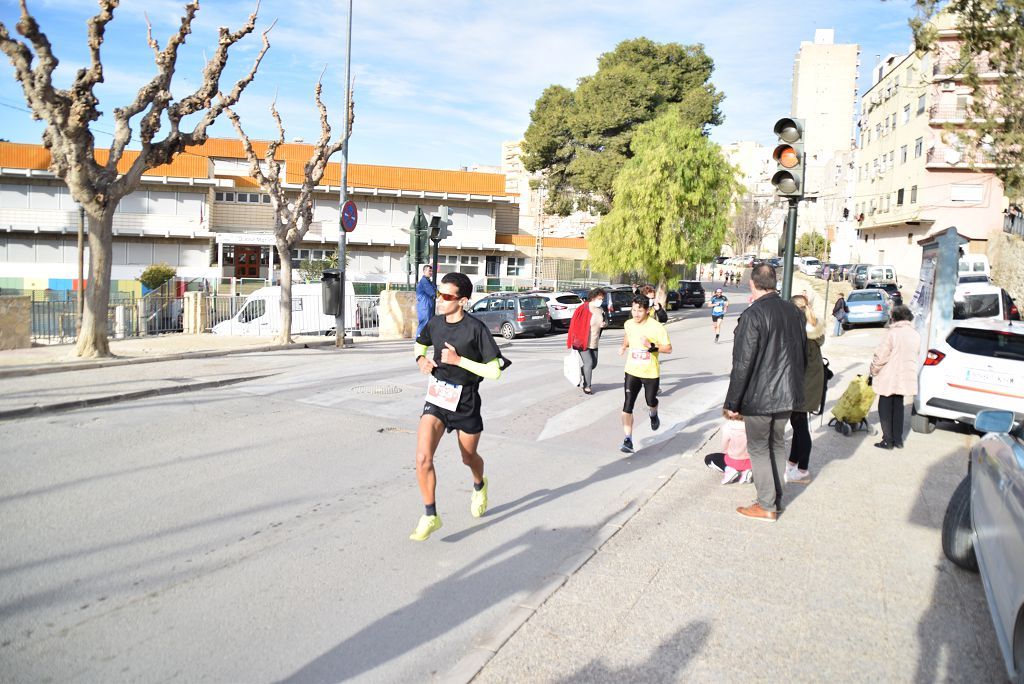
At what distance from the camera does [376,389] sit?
12.0 meters

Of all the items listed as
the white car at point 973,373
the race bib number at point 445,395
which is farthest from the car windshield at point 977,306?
the race bib number at point 445,395

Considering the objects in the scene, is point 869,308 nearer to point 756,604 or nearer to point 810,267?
point 756,604

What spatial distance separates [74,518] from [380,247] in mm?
41926

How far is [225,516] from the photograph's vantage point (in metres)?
5.95

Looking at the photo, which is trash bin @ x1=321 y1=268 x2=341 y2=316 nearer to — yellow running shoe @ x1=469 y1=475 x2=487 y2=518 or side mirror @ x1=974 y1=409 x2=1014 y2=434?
yellow running shoe @ x1=469 y1=475 x2=487 y2=518

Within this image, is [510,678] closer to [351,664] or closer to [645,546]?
[351,664]

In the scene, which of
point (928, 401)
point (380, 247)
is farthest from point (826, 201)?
point (928, 401)

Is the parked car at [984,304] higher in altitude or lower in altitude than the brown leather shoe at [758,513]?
higher

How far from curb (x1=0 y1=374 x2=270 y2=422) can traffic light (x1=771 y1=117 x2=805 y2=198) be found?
8.38 metres

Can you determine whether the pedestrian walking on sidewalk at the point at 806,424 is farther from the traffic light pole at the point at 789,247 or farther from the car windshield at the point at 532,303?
the car windshield at the point at 532,303

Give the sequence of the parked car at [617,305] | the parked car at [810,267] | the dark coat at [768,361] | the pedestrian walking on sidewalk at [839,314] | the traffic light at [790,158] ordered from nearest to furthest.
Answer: the dark coat at [768,361]
the traffic light at [790,158]
the pedestrian walking on sidewalk at [839,314]
the parked car at [617,305]
the parked car at [810,267]

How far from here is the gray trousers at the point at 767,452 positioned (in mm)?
6059

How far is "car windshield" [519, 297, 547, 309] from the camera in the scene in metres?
26.4

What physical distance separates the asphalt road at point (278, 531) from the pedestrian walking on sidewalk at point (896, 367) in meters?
2.10
